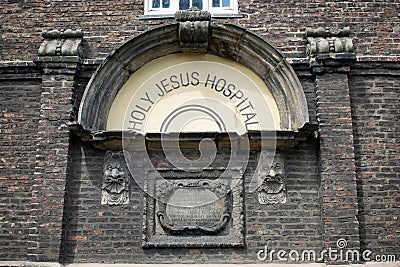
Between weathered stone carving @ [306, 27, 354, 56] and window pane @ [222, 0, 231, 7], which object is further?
window pane @ [222, 0, 231, 7]

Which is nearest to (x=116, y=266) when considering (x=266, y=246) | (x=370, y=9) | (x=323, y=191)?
(x=266, y=246)

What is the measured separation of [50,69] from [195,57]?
2.04m

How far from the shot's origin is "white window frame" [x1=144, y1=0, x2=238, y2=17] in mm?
8766

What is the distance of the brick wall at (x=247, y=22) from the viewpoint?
8516 millimetres

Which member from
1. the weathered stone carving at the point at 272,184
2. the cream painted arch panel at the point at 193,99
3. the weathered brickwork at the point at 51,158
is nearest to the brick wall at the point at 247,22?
the weathered brickwork at the point at 51,158

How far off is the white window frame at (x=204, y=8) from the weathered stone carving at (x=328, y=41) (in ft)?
3.84

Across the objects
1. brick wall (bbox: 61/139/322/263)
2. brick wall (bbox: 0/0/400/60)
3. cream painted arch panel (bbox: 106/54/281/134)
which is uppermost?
brick wall (bbox: 0/0/400/60)

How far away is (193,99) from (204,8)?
4.82ft

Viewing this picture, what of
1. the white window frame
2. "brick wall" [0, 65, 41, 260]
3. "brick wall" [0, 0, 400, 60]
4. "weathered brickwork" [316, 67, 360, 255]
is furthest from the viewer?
the white window frame

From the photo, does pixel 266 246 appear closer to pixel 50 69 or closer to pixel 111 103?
pixel 111 103

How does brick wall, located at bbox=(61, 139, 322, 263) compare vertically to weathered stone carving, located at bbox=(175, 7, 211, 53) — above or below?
below

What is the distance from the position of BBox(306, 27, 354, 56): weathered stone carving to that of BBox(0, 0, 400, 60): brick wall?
0.19 meters

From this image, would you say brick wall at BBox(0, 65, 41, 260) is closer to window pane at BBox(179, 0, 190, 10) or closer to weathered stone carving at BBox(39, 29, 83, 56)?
weathered stone carving at BBox(39, 29, 83, 56)

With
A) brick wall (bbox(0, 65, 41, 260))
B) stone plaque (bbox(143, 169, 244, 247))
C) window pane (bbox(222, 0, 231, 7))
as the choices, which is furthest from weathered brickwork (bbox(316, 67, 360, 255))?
brick wall (bbox(0, 65, 41, 260))
